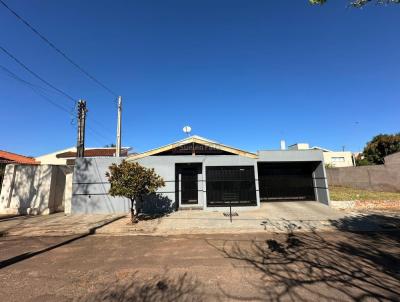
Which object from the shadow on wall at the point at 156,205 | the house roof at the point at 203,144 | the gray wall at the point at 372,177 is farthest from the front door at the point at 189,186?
the gray wall at the point at 372,177

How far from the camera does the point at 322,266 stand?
18.4 ft

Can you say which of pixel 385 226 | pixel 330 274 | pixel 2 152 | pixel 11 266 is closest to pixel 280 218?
pixel 385 226

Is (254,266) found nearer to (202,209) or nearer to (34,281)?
(34,281)

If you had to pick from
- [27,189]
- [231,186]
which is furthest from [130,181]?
[27,189]

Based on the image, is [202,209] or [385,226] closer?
[385,226]

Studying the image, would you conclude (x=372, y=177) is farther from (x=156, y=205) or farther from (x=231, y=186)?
(x=156, y=205)

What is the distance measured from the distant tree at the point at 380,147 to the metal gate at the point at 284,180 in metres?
26.4

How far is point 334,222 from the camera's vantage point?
10.5 metres

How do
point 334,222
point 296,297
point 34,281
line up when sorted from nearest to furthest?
1. point 296,297
2. point 34,281
3. point 334,222

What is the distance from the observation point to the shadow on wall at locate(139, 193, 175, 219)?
1396 cm

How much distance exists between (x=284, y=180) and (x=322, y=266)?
11.7m

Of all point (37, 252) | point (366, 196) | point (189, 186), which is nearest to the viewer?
point (37, 252)

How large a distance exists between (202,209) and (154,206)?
2839mm

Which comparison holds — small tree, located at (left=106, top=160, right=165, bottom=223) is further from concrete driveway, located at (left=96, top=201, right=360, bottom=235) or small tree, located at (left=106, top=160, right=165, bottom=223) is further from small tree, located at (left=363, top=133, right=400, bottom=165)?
small tree, located at (left=363, top=133, right=400, bottom=165)
